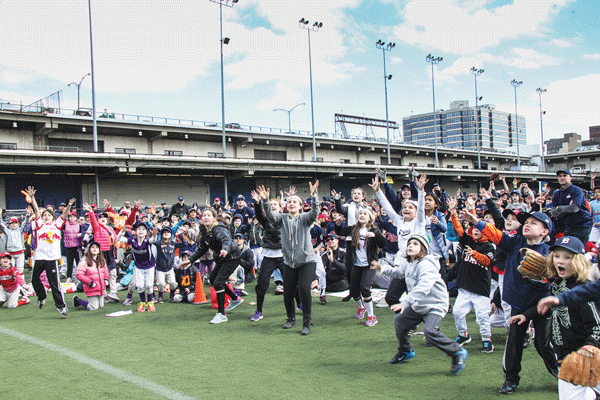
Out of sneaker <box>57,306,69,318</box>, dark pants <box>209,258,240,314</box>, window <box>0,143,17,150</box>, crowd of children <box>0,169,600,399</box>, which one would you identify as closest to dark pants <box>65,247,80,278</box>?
crowd of children <box>0,169,600,399</box>

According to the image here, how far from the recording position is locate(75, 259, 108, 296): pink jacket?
8.68 metres

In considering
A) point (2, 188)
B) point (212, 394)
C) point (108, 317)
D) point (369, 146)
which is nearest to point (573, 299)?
point (212, 394)

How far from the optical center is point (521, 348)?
408cm

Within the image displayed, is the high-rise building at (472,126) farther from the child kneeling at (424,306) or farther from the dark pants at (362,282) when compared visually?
the child kneeling at (424,306)

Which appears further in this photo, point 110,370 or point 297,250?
point 297,250

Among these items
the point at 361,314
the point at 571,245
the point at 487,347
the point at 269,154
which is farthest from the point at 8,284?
the point at 269,154

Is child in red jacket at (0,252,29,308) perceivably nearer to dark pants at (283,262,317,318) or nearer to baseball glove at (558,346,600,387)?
dark pants at (283,262,317,318)

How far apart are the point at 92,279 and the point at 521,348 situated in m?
7.69

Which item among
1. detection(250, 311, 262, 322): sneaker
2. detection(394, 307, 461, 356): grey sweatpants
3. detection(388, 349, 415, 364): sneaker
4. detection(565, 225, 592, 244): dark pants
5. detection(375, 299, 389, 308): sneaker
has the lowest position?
detection(375, 299, 389, 308): sneaker

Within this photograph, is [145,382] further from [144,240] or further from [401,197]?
[401,197]

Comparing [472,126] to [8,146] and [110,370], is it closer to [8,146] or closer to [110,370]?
[8,146]

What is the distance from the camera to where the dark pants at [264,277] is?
7.34m

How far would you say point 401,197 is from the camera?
346 inches

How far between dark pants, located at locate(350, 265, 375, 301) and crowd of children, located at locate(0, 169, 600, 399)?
18 millimetres
